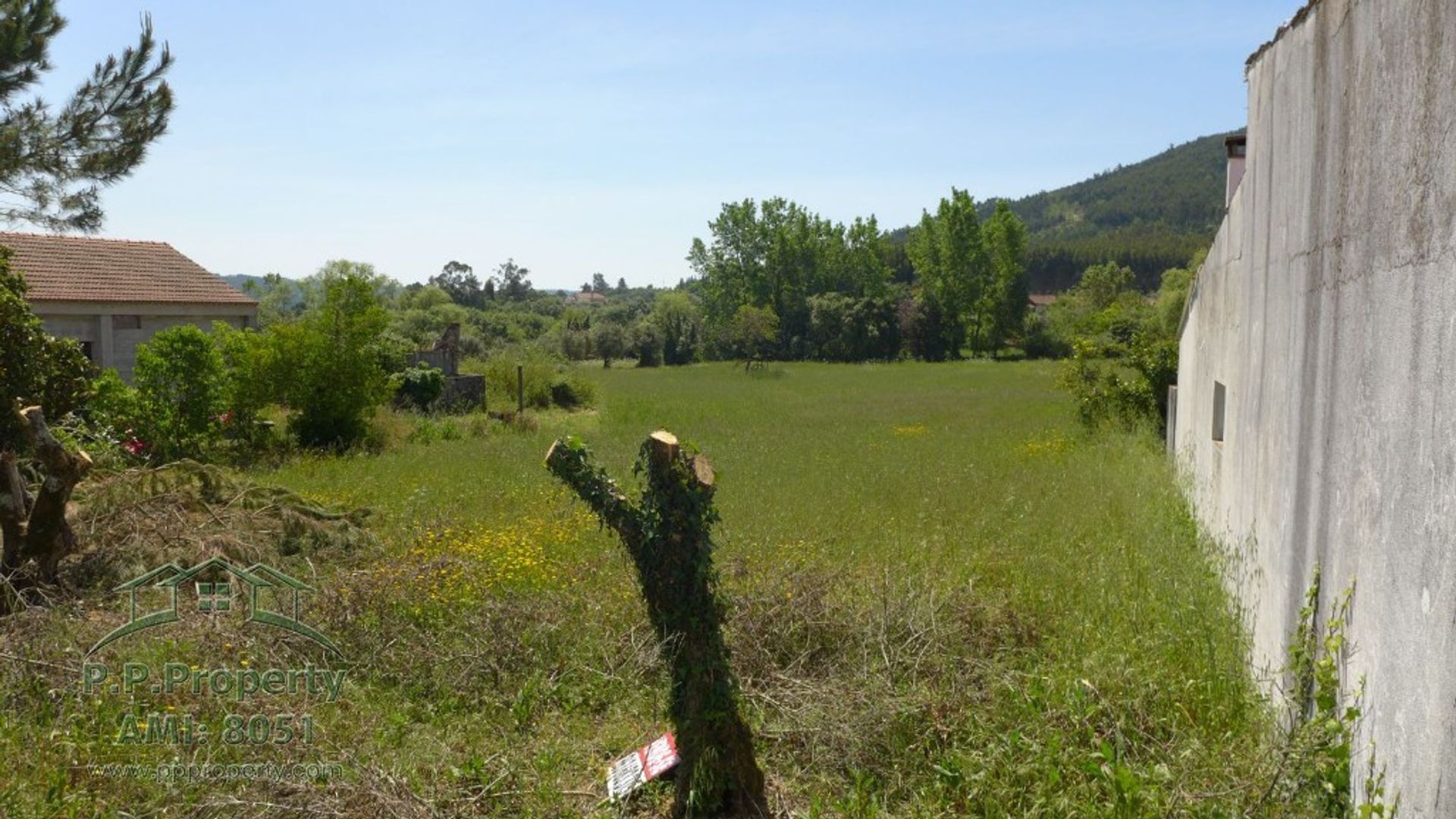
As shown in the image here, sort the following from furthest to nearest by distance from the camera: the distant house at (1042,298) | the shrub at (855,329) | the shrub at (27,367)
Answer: the distant house at (1042,298)
the shrub at (855,329)
the shrub at (27,367)

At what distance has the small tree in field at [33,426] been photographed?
6.93m

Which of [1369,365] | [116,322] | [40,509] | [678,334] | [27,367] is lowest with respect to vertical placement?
[40,509]

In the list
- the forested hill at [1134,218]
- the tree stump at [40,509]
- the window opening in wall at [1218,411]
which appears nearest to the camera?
the tree stump at [40,509]

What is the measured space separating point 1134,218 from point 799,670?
166 m

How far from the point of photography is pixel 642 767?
4.37 m

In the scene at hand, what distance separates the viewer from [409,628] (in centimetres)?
607

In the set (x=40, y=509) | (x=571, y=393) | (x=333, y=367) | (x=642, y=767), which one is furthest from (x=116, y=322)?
(x=642, y=767)

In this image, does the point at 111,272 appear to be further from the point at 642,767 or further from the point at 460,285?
the point at 460,285

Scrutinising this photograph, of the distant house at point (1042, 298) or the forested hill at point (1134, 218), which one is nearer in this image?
the distant house at point (1042, 298)

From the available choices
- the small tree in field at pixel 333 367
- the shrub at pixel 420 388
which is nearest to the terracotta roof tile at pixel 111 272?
the shrub at pixel 420 388

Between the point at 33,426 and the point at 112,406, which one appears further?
the point at 112,406

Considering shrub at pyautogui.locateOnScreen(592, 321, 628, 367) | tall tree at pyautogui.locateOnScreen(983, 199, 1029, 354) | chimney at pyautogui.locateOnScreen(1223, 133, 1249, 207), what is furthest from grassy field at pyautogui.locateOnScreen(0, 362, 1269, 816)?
tall tree at pyautogui.locateOnScreen(983, 199, 1029, 354)

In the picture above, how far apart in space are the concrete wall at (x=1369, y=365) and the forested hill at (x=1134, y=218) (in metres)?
88.4

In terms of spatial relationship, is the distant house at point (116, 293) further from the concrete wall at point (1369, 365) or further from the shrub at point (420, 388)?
the concrete wall at point (1369, 365)
